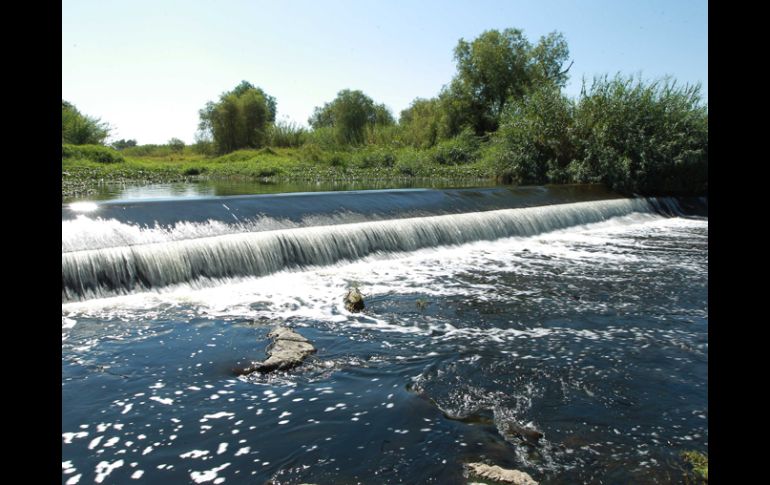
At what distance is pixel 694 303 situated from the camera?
7586 millimetres

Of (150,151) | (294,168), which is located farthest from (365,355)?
(150,151)

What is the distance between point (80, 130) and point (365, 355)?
3901 cm

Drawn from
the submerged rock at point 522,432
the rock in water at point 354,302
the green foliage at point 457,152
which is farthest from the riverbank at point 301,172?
the submerged rock at point 522,432

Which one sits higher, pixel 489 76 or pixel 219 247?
pixel 489 76

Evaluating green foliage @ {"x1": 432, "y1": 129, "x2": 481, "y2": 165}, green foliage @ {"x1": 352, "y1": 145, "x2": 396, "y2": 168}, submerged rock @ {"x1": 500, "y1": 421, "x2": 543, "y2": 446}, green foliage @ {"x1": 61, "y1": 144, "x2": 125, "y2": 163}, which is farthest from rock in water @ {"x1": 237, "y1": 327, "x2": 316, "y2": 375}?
green foliage @ {"x1": 61, "y1": 144, "x2": 125, "y2": 163}

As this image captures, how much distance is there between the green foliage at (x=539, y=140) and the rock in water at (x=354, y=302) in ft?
52.9

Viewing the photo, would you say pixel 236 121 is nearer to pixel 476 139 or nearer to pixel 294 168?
pixel 294 168

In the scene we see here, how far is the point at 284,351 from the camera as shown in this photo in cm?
539

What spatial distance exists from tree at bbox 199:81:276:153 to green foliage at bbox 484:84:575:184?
3113 cm

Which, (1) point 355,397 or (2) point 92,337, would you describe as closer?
(1) point 355,397

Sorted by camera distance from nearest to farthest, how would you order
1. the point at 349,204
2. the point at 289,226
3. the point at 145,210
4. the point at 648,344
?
the point at 648,344 → the point at 145,210 → the point at 289,226 → the point at 349,204
